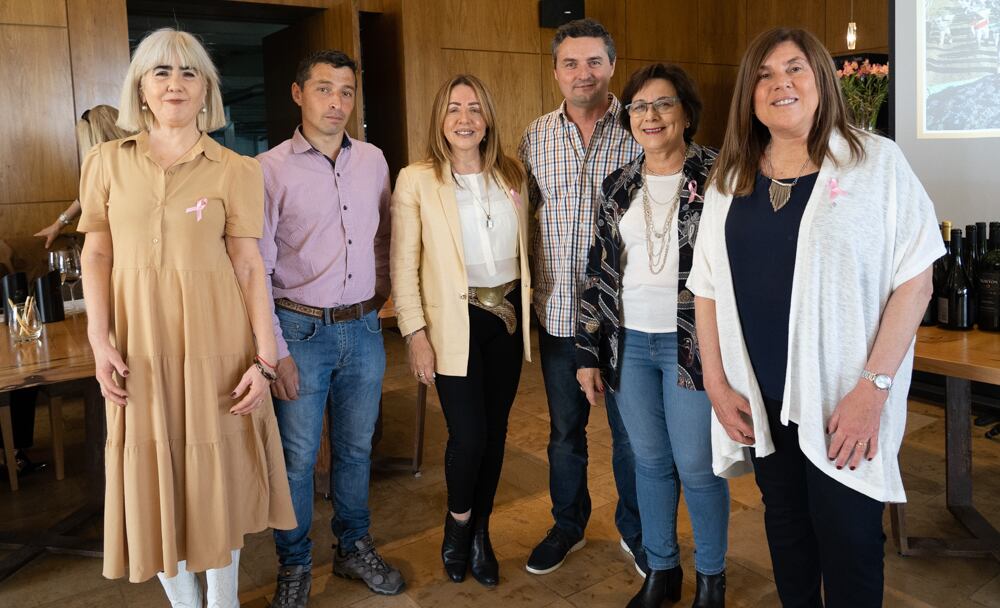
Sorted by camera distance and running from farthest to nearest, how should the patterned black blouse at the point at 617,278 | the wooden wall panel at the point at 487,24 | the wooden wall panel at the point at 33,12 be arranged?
the wooden wall panel at the point at 487,24
the wooden wall panel at the point at 33,12
the patterned black blouse at the point at 617,278

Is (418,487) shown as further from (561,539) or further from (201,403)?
(201,403)

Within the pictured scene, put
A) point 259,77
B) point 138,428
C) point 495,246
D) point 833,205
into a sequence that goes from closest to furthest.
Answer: point 833,205
point 138,428
point 495,246
point 259,77

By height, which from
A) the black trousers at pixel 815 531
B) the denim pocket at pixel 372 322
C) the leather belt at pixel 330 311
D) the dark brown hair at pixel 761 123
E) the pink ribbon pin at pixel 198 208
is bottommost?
the black trousers at pixel 815 531

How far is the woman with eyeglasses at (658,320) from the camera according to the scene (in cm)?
215

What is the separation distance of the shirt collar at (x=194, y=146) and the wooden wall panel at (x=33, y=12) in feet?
13.2

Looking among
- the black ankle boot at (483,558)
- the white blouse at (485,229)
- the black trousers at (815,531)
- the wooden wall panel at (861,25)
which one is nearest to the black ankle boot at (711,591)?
the black trousers at (815,531)

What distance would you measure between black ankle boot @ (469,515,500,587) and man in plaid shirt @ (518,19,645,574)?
37cm

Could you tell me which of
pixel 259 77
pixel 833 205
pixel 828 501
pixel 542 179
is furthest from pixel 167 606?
pixel 259 77

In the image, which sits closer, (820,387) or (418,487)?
(820,387)

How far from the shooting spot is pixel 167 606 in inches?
106

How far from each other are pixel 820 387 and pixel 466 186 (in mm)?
1231

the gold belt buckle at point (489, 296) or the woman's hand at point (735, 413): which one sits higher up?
the gold belt buckle at point (489, 296)

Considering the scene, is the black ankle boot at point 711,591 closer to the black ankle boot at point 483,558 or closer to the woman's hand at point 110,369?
the black ankle boot at point 483,558

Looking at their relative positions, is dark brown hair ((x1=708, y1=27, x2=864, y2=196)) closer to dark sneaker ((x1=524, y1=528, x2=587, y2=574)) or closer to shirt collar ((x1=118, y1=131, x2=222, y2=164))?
shirt collar ((x1=118, y1=131, x2=222, y2=164))
